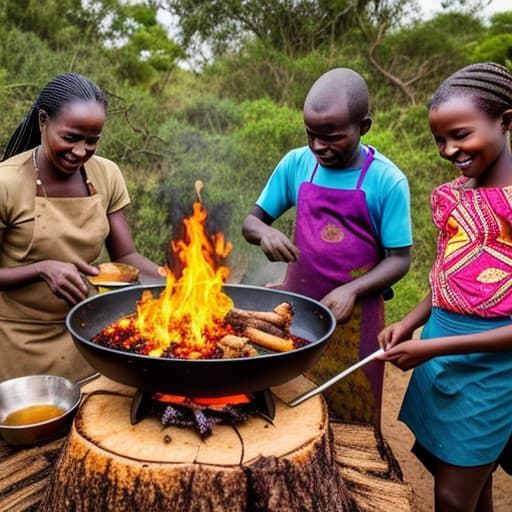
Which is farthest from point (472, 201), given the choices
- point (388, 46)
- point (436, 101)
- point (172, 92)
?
point (388, 46)

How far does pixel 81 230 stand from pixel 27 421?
911 millimetres

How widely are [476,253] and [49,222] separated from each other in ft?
6.18

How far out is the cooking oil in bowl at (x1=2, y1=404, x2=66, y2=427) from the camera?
2229 millimetres

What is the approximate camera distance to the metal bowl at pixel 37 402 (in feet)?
6.90

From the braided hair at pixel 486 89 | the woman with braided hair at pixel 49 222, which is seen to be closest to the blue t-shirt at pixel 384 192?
the braided hair at pixel 486 89

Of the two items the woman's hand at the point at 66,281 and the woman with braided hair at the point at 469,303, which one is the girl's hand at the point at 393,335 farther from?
the woman's hand at the point at 66,281

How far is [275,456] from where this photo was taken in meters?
1.83

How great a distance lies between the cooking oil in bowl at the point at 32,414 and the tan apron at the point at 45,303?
1.12ft

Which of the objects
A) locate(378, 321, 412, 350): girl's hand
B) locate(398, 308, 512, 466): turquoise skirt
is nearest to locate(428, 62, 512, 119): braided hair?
locate(398, 308, 512, 466): turquoise skirt

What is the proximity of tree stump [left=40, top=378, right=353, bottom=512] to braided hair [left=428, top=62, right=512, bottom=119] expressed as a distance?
52.6 inches

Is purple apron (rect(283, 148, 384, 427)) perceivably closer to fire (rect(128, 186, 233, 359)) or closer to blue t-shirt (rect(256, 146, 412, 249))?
blue t-shirt (rect(256, 146, 412, 249))

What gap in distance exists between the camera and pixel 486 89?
6.36 ft

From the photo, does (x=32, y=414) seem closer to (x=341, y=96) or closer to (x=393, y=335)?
(x=393, y=335)

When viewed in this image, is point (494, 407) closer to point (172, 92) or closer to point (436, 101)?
point (436, 101)
